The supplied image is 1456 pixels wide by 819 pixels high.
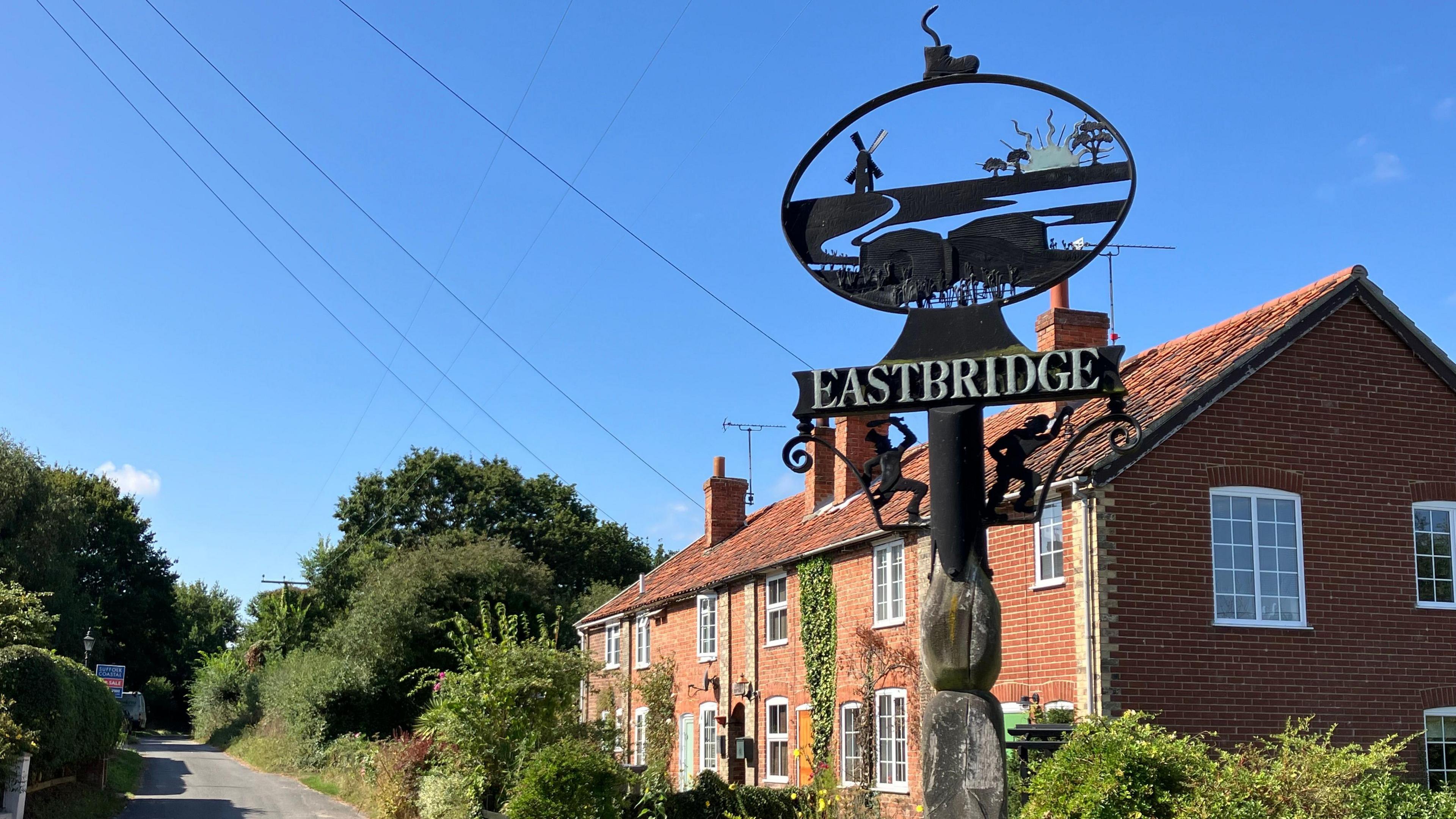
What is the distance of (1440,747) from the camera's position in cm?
1652

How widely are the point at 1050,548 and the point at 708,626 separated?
1439 centimetres

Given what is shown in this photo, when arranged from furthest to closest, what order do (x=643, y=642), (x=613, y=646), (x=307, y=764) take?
(x=613, y=646), (x=307, y=764), (x=643, y=642)

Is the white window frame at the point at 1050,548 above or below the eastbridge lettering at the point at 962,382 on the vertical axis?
below

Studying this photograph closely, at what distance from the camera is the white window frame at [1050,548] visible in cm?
1661

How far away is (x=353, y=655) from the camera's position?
127 ft

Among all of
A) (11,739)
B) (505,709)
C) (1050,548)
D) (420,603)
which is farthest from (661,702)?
(11,739)

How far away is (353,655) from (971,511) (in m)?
34.9

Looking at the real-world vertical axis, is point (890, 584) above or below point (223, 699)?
above

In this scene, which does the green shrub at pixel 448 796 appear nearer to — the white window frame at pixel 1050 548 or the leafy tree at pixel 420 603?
the white window frame at pixel 1050 548

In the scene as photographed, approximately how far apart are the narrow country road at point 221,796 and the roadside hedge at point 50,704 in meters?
3.56

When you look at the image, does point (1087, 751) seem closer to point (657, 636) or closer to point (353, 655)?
point (657, 636)

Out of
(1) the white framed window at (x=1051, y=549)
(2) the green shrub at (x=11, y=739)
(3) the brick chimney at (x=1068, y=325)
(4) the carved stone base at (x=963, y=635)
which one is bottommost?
(2) the green shrub at (x=11, y=739)

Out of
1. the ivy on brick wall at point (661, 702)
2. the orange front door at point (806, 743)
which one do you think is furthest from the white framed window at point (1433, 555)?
the ivy on brick wall at point (661, 702)

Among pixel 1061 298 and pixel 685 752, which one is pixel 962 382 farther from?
pixel 685 752
